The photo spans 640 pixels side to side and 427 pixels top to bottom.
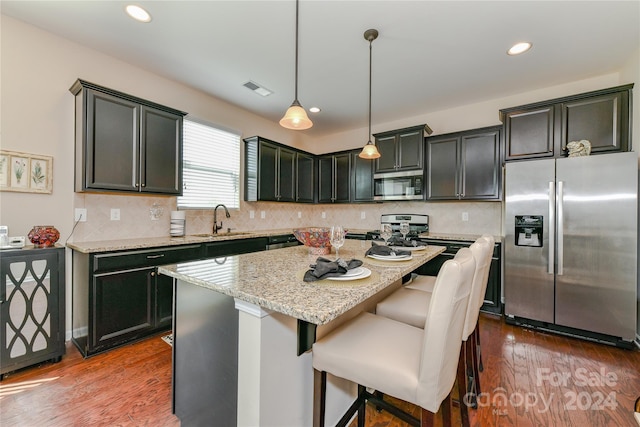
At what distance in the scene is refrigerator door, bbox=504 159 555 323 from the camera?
2652 mm

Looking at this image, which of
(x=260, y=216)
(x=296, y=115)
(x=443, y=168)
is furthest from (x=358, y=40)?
(x=260, y=216)

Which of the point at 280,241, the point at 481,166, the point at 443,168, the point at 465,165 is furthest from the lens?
the point at 280,241

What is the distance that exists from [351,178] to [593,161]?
9.45ft

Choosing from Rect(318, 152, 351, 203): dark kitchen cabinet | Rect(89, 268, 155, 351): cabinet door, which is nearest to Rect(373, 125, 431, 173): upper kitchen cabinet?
Rect(318, 152, 351, 203): dark kitchen cabinet

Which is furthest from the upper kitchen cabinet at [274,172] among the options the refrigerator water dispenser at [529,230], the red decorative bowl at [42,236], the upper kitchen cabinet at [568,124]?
the refrigerator water dispenser at [529,230]

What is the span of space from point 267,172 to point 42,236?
8.12 feet

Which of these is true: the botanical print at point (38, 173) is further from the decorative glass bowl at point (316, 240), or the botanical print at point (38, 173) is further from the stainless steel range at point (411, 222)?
the stainless steel range at point (411, 222)

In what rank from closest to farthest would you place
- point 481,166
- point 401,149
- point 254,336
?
point 254,336 → point 481,166 → point 401,149

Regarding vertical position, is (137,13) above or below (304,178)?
above

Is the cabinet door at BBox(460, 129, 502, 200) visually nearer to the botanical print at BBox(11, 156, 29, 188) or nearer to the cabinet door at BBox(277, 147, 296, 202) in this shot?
the cabinet door at BBox(277, 147, 296, 202)

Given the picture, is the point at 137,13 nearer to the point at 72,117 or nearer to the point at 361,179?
the point at 72,117

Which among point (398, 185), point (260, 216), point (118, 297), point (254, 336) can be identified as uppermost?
point (398, 185)

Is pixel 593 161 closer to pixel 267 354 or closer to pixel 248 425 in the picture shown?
pixel 267 354

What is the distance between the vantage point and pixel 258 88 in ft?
10.6
